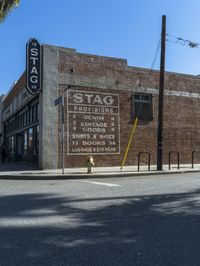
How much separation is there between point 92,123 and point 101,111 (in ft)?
3.13

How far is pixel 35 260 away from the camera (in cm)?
483

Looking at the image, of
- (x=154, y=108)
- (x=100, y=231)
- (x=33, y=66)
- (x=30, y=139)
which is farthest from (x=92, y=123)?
(x=100, y=231)

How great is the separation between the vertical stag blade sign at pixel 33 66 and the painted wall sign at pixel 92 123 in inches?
73.5

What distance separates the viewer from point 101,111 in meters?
21.4

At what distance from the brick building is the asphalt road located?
9179 mm

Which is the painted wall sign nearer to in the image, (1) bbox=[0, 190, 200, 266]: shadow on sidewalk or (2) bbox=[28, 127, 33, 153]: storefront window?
(2) bbox=[28, 127, 33, 153]: storefront window

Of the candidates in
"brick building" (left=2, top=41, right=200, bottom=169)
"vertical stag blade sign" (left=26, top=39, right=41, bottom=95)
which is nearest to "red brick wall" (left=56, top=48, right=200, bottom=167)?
"brick building" (left=2, top=41, right=200, bottom=169)

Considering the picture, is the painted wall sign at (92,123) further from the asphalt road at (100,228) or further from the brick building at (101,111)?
the asphalt road at (100,228)

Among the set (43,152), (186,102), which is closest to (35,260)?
(43,152)

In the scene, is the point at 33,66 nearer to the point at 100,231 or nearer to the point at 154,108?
the point at 154,108

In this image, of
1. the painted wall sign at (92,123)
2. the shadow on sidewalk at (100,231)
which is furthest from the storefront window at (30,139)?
the shadow on sidewalk at (100,231)

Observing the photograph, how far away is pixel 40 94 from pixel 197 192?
39.0 ft

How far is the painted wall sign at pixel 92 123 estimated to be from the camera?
67.1 feet

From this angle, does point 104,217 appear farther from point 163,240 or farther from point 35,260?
point 35,260
